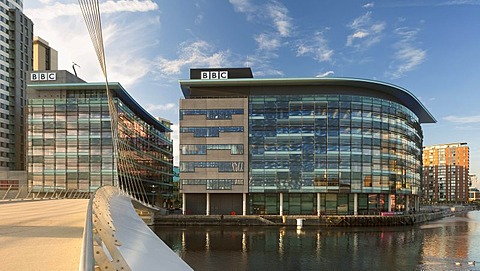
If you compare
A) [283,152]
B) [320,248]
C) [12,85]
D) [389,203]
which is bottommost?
[320,248]

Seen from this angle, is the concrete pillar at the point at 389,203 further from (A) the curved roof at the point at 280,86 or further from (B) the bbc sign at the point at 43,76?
(B) the bbc sign at the point at 43,76

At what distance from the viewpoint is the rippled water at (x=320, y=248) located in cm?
3606

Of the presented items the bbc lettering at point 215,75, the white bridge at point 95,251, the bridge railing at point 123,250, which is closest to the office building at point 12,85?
the bbc lettering at point 215,75

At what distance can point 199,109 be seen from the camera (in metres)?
72.1

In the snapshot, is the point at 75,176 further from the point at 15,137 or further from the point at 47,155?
the point at 15,137

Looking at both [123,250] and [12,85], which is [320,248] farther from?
[12,85]

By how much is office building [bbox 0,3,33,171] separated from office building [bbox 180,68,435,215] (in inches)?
2426

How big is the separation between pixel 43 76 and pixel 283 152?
58835 mm

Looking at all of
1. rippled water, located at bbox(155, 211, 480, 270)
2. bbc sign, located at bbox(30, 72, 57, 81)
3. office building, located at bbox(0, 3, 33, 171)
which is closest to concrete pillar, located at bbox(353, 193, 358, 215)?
rippled water, located at bbox(155, 211, 480, 270)

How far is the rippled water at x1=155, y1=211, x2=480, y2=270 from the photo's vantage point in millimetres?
36062

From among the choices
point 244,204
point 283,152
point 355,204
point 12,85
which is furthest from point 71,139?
point 355,204

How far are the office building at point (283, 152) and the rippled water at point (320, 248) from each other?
965 cm

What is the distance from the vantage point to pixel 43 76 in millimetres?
79500

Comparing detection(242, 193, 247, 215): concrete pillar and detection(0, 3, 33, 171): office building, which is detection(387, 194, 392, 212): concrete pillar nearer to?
detection(242, 193, 247, 215): concrete pillar
